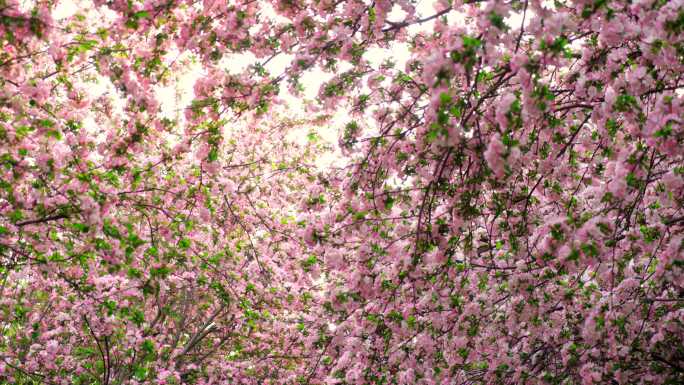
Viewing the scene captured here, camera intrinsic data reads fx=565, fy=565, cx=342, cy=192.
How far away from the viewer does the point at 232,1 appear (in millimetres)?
4750

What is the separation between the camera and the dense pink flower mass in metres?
3.29

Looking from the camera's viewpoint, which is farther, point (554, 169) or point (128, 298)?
point (128, 298)

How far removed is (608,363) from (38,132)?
5.14 metres

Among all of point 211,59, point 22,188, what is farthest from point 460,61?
point 22,188

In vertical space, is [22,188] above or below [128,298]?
above

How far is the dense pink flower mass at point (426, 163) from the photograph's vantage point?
3289mm

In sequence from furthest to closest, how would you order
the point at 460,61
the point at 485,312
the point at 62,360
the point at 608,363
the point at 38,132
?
the point at 62,360 < the point at 485,312 < the point at 608,363 < the point at 38,132 < the point at 460,61

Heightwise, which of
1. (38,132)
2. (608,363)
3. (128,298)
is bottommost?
(608,363)

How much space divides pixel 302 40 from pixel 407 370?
11.8 ft

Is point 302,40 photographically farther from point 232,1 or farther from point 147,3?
point 147,3

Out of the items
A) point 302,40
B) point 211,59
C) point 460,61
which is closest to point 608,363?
point 460,61

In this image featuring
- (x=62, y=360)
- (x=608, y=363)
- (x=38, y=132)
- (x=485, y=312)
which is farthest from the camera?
(x=62, y=360)

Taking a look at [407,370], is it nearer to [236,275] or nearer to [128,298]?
[236,275]

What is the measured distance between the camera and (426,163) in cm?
459
